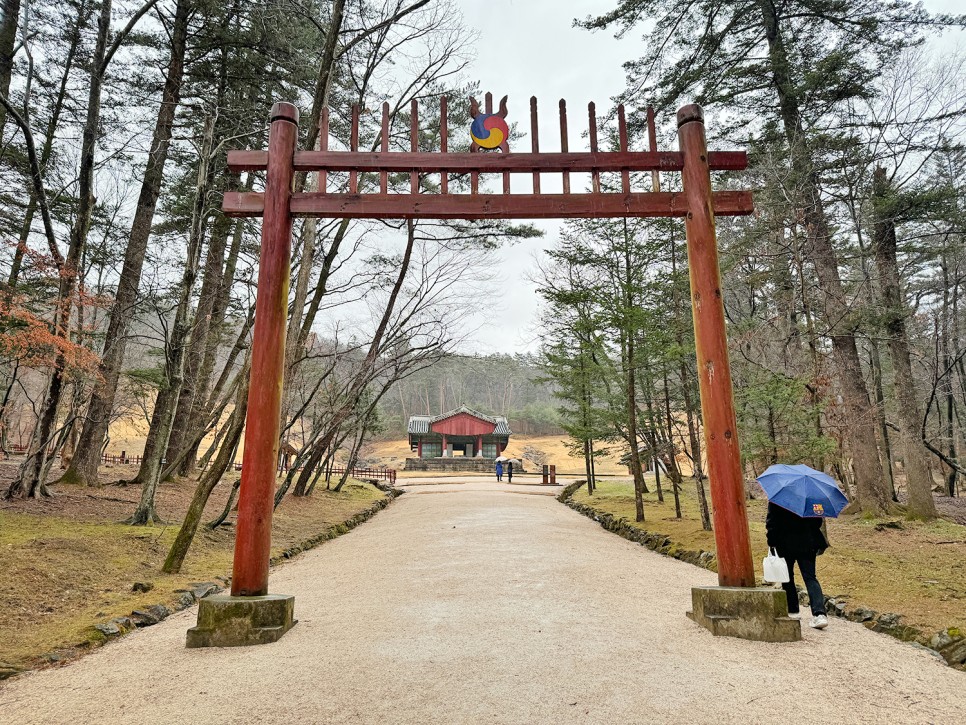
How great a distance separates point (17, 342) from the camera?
21.8 feet

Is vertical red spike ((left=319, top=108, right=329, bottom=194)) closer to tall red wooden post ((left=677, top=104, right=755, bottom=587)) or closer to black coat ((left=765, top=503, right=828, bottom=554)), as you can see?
tall red wooden post ((left=677, top=104, right=755, bottom=587))

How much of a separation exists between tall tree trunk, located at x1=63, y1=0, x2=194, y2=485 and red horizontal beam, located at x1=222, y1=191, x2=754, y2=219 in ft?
24.7

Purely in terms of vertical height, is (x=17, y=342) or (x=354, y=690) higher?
(x=17, y=342)

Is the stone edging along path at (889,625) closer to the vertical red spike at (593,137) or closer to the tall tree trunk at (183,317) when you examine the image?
the vertical red spike at (593,137)

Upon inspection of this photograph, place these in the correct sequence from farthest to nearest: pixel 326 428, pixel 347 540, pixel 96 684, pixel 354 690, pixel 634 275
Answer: pixel 326 428, pixel 634 275, pixel 347 540, pixel 96 684, pixel 354 690

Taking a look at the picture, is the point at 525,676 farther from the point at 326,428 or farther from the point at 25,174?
the point at 25,174

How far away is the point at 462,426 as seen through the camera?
3528cm

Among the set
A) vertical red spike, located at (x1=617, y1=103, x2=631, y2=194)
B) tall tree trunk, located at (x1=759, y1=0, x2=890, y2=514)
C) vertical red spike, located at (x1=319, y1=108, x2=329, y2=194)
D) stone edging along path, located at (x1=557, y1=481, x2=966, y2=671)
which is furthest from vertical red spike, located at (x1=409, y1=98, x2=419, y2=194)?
tall tree trunk, located at (x1=759, y1=0, x2=890, y2=514)

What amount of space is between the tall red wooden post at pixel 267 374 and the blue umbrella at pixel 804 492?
372cm

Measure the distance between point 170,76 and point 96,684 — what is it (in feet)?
38.5

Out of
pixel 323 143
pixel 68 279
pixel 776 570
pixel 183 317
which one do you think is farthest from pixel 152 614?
pixel 68 279

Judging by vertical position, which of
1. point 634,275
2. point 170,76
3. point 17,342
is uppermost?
point 170,76

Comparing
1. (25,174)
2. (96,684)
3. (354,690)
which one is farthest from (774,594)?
(25,174)

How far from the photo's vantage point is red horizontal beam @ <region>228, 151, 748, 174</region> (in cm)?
423
